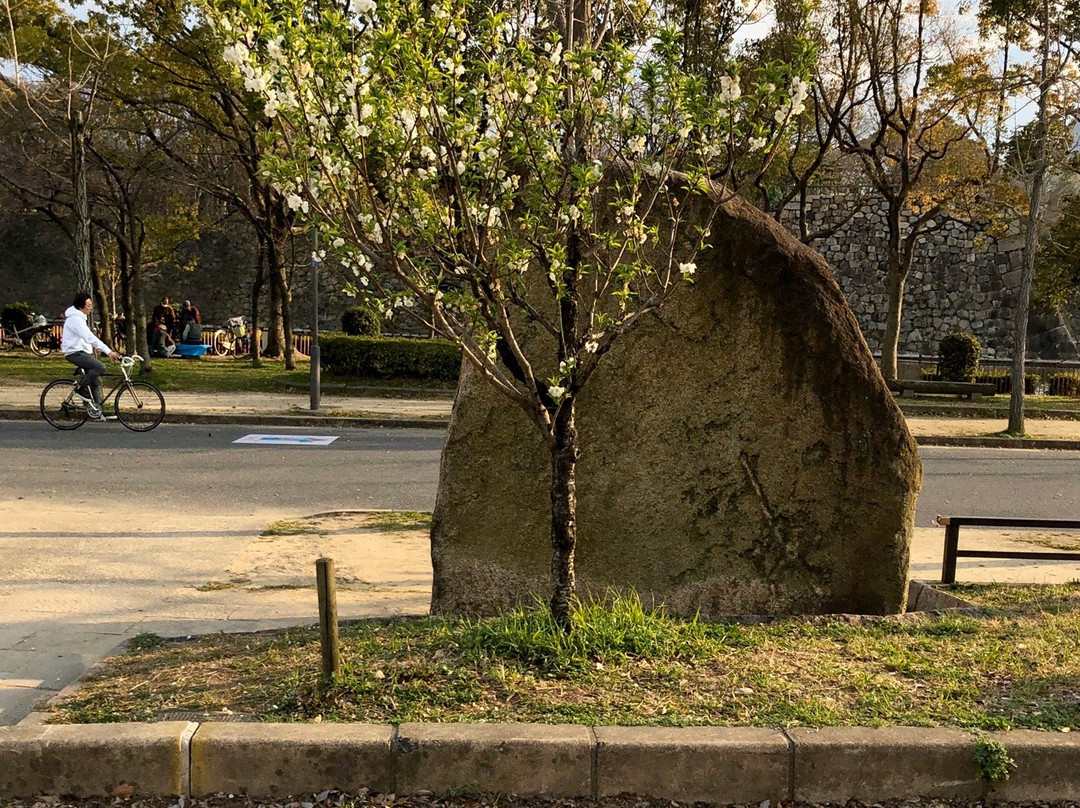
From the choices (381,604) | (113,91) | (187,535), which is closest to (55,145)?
→ (113,91)

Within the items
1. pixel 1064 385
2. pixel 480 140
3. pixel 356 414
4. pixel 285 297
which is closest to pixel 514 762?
pixel 480 140

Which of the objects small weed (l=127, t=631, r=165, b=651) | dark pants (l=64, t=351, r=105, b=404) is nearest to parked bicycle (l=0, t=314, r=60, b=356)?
dark pants (l=64, t=351, r=105, b=404)

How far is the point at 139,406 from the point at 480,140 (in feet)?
37.8

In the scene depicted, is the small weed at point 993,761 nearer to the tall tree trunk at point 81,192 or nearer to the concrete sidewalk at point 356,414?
the concrete sidewalk at point 356,414

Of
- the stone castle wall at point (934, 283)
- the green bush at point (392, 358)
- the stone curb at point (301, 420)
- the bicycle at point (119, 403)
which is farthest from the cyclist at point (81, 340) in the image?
the stone castle wall at point (934, 283)

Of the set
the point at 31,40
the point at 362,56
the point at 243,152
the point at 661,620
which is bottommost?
the point at 661,620

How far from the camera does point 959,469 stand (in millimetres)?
13438

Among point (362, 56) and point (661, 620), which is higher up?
point (362, 56)

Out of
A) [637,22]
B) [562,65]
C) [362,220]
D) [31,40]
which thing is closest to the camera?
[362,220]

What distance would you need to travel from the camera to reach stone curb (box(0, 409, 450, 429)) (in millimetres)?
15883

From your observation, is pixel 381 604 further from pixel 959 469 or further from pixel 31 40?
pixel 31 40

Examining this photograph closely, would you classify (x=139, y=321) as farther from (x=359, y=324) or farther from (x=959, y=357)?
(x=959, y=357)

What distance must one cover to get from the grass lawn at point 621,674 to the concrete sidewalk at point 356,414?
11.4m

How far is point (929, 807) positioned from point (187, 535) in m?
5.90
